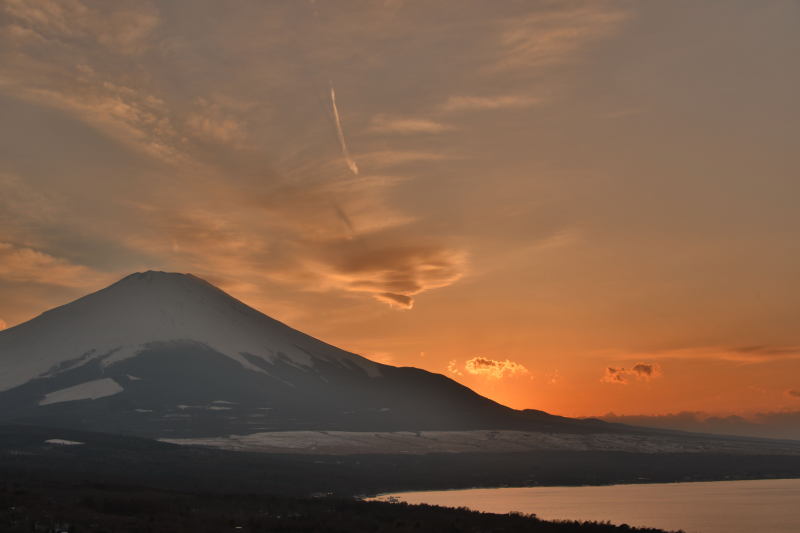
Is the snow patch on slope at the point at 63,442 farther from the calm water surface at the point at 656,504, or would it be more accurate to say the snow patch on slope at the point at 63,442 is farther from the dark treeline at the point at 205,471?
the calm water surface at the point at 656,504

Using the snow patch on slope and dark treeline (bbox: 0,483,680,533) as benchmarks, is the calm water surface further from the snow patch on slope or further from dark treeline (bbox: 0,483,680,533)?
the snow patch on slope

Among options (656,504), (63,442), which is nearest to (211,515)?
(656,504)

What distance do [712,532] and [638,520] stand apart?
10276mm

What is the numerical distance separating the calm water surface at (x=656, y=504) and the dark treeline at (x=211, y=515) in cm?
2406

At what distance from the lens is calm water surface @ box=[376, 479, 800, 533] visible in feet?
332

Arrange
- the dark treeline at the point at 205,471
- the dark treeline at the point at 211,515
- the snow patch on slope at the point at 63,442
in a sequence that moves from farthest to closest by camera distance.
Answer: the snow patch on slope at the point at 63,442 → the dark treeline at the point at 205,471 → the dark treeline at the point at 211,515

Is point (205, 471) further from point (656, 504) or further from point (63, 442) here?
point (656, 504)

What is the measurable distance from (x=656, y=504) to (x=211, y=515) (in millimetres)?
84911

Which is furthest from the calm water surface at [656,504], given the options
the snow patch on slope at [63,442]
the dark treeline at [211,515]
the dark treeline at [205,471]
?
the snow patch on slope at [63,442]

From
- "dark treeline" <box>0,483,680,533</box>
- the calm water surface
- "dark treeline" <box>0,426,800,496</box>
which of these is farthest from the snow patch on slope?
"dark treeline" <box>0,483,680,533</box>

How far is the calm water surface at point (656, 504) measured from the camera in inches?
3979

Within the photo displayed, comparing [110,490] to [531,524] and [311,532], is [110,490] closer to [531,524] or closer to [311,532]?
[311,532]

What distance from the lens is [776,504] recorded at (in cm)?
13200

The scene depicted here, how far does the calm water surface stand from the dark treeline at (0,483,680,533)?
78.9ft
